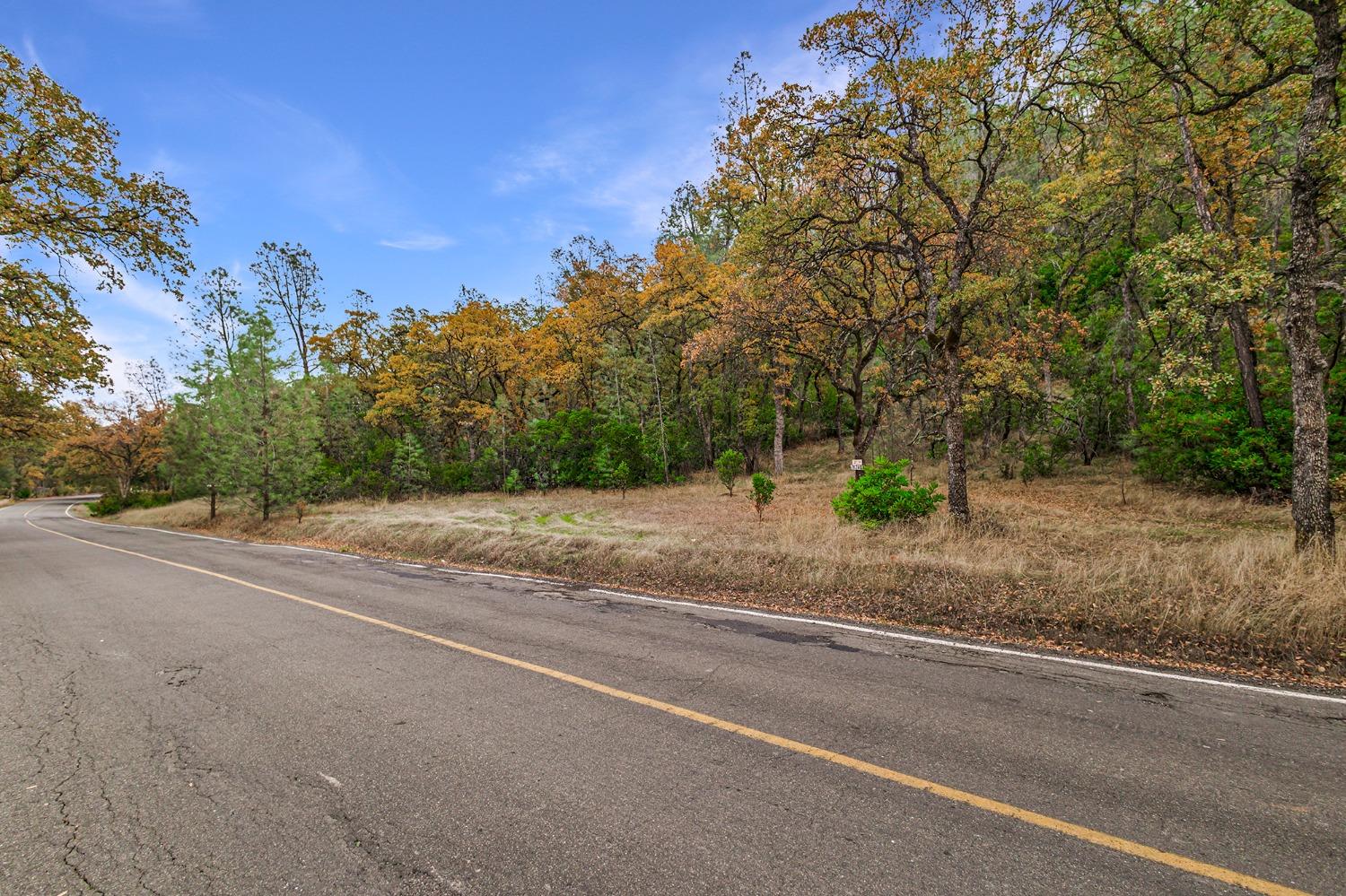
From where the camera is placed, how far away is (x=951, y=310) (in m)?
11.7

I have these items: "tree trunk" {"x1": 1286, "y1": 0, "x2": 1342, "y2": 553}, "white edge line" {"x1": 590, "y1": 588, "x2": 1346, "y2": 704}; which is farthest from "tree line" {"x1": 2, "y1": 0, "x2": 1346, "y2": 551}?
"white edge line" {"x1": 590, "y1": 588, "x2": 1346, "y2": 704}

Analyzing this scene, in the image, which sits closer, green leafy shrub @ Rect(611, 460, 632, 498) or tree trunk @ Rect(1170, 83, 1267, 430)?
tree trunk @ Rect(1170, 83, 1267, 430)

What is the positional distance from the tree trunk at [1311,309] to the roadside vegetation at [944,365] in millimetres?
40

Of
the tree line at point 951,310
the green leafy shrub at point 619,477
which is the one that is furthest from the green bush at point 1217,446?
the green leafy shrub at point 619,477

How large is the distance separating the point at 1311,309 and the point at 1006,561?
546cm

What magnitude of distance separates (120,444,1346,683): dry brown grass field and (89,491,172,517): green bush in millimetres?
28263

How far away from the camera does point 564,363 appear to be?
26.8 m

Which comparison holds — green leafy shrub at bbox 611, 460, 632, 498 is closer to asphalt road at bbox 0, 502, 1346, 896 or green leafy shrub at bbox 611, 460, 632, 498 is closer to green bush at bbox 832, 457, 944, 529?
green bush at bbox 832, 457, 944, 529

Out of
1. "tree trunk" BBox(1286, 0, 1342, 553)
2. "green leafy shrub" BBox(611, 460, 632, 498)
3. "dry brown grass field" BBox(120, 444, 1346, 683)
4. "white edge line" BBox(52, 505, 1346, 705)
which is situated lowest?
Result: "white edge line" BBox(52, 505, 1346, 705)

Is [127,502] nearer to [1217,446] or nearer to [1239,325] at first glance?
[1217,446]

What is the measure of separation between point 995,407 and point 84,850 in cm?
2721

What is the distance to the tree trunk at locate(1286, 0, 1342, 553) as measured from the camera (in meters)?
6.76

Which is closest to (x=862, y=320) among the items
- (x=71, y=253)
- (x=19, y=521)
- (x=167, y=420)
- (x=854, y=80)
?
(x=854, y=80)

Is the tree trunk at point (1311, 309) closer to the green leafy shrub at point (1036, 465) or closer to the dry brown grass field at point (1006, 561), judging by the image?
the dry brown grass field at point (1006, 561)
